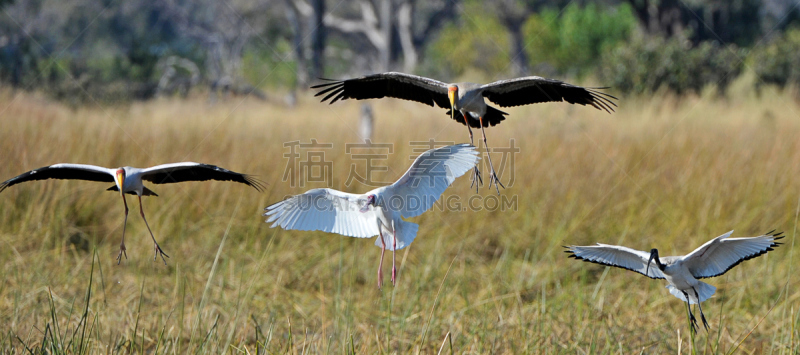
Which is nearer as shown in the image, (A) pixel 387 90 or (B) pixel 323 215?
(B) pixel 323 215

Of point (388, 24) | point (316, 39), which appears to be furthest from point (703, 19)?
point (316, 39)

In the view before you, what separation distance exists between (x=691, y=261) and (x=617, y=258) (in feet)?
0.72

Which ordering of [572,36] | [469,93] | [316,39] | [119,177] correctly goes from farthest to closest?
[572,36], [316,39], [469,93], [119,177]

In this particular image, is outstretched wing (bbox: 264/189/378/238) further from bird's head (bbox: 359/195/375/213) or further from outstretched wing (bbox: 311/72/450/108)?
outstretched wing (bbox: 311/72/450/108)

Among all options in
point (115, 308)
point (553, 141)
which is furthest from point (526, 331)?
point (553, 141)

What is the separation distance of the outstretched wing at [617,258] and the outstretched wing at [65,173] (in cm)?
140

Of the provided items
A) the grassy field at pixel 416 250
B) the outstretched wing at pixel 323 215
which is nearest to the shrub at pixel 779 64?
the grassy field at pixel 416 250

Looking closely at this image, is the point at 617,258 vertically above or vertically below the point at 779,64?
below

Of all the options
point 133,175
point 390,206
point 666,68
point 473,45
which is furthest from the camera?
point 473,45

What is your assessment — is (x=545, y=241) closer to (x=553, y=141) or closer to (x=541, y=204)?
(x=541, y=204)

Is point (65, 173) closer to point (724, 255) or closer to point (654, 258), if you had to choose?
point (654, 258)

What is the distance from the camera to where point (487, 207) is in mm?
6078

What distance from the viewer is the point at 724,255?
6.72 feet

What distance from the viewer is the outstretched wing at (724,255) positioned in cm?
197
